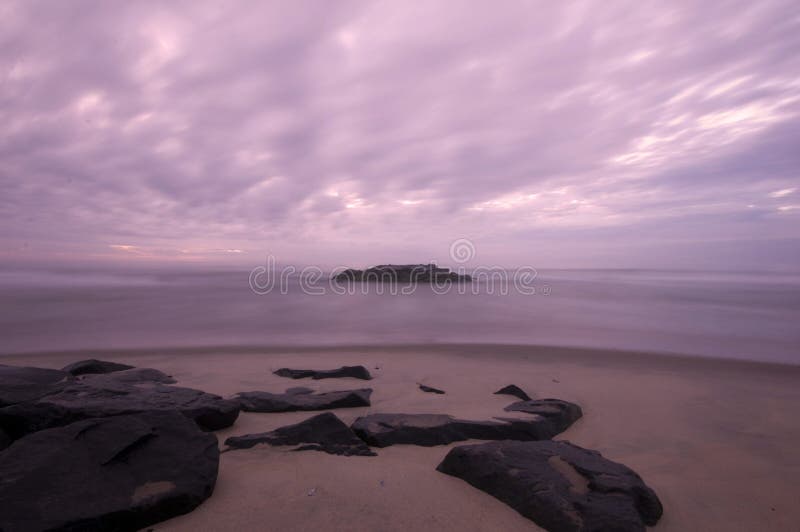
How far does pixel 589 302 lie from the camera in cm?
2488

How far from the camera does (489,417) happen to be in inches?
186

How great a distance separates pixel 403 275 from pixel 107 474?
39.2 meters

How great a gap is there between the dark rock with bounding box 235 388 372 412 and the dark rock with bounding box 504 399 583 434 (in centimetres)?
188

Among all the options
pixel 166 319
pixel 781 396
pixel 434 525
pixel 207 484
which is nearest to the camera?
pixel 434 525

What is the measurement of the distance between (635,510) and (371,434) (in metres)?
2.20

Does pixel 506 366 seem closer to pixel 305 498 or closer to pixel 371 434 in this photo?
pixel 371 434

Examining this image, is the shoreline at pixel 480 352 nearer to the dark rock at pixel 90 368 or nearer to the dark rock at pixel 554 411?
the dark rock at pixel 90 368

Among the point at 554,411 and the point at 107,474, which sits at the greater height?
the point at 107,474

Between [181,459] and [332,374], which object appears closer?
[181,459]

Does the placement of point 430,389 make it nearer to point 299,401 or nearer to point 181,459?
point 299,401

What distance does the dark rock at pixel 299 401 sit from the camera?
16.8 ft

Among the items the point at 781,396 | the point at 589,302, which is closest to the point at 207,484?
the point at 781,396

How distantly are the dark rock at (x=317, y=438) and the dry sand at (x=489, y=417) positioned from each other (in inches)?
4.9

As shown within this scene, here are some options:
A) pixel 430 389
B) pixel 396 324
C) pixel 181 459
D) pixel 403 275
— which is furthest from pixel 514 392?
pixel 403 275
